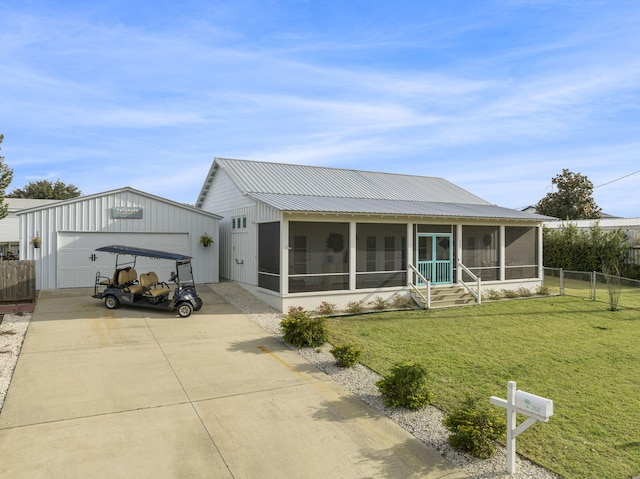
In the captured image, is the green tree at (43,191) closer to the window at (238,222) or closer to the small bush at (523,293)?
the window at (238,222)

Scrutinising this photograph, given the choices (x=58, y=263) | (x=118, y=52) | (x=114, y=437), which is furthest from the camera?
(x=58, y=263)

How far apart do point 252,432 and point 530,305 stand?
44.2 feet

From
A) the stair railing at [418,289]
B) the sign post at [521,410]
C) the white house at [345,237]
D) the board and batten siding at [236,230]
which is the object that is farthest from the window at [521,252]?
the sign post at [521,410]

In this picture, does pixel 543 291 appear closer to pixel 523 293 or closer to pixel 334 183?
pixel 523 293

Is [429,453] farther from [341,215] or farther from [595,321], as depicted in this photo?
[595,321]

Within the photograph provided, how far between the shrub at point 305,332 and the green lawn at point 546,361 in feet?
1.72

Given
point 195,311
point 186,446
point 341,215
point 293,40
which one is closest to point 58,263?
point 195,311

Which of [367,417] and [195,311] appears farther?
[195,311]

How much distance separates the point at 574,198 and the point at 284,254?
38.0 m

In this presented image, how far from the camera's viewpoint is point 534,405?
4637 millimetres

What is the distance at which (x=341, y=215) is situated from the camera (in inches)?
560

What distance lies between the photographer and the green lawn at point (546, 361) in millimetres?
5582

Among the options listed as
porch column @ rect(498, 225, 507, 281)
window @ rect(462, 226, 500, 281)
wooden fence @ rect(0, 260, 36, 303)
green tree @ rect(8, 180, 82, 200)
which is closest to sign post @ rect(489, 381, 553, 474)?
window @ rect(462, 226, 500, 281)

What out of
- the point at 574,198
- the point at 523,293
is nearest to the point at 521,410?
the point at 523,293
